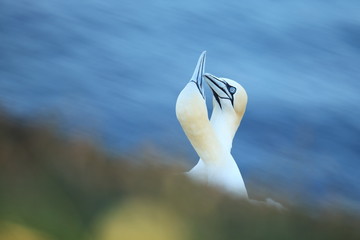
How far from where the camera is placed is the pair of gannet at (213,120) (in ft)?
7.56

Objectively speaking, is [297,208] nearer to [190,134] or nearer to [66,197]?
[66,197]

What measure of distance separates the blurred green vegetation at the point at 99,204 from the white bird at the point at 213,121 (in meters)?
1.57

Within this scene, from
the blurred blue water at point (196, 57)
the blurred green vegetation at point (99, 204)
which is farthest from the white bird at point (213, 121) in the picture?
the blurred green vegetation at point (99, 204)

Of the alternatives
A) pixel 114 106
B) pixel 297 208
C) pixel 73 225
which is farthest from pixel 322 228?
pixel 114 106

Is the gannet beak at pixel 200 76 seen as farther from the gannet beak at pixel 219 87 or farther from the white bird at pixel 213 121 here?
the gannet beak at pixel 219 87

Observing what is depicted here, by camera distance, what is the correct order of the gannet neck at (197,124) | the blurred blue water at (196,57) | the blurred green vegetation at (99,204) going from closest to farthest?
the blurred green vegetation at (99,204), the gannet neck at (197,124), the blurred blue water at (196,57)

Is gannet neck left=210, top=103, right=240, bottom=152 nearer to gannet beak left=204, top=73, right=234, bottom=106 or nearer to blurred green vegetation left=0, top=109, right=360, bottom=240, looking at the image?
gannet beak left=204, top=73, right=234, bottom=106

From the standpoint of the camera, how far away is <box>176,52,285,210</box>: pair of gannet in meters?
2.30

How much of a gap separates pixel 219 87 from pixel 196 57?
0.41 m

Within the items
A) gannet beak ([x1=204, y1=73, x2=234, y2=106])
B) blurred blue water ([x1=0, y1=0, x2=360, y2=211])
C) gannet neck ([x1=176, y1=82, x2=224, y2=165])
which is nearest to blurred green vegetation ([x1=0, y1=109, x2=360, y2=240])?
gannet neck ([x1=176, y1=82, x2=224, y2=165])

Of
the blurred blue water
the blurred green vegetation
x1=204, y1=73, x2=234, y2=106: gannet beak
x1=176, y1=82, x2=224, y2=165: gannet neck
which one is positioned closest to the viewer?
the blurred green vegetation

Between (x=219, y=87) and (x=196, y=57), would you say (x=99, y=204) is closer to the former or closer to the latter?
(x=219, y=87)

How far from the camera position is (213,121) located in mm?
2625

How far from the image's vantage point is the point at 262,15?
287cm
